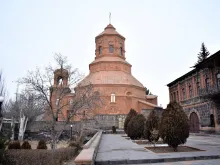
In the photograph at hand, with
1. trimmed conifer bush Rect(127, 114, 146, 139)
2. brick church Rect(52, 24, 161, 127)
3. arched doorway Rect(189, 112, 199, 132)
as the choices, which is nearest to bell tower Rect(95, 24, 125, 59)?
brick church Rect(52, 24, 161, 127)

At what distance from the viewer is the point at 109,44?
141ft

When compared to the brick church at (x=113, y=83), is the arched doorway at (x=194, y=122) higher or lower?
lower

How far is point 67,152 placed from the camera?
8.76 metres

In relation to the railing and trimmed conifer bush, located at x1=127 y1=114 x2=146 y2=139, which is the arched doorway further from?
trimmed conifer bush, located at x1=127 y1=114 x2=146 y2=139

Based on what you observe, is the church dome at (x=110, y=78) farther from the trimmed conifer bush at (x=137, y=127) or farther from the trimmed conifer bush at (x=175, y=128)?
the trimmed conifer bush at (x=175, y=128)

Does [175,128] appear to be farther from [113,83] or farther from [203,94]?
[113,83]

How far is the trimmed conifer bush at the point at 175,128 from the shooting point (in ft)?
31.3

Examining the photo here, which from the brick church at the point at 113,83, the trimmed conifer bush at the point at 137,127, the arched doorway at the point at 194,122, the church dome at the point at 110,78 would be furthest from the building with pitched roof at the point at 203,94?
the church dome at the point at 110,78

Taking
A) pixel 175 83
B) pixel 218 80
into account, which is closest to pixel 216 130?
pixel 218 80

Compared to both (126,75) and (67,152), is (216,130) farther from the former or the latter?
(126,75)

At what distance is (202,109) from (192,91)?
3.29 meters

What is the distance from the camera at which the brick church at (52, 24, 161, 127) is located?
3484 cm

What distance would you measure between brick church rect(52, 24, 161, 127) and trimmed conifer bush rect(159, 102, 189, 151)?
76.0 ft

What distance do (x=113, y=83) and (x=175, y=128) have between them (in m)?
27.2
